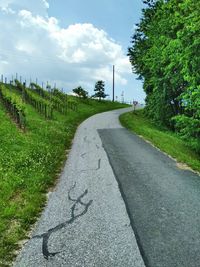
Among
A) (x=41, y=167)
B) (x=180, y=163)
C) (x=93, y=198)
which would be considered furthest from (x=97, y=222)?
(x=180, y=163)

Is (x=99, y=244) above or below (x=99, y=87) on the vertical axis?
below

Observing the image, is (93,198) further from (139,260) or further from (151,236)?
(139,260)

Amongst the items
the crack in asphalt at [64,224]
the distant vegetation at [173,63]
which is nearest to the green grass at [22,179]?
the crack in asphalt at [64,224]

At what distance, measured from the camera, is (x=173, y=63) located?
86.5 feet

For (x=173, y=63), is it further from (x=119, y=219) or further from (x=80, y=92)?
(x=80, y=92)

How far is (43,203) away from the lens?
32.3 feet

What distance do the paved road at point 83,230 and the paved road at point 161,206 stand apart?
308 millimetres

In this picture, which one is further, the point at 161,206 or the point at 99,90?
the point at 99,90

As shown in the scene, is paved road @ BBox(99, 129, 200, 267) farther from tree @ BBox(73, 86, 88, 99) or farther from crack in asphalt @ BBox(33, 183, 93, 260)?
tree @ BBox(73, 86, 88, 99)

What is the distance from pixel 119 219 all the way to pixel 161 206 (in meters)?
1.64

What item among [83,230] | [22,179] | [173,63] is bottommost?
[83,230]

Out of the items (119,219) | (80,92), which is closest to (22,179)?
(119,219)

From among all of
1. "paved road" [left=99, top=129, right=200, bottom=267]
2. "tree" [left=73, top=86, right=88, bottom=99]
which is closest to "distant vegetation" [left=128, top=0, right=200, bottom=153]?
"paved road" [left=99, top=129, right=200, bottom=267]

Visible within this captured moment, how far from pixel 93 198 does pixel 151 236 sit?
299 centimetres
